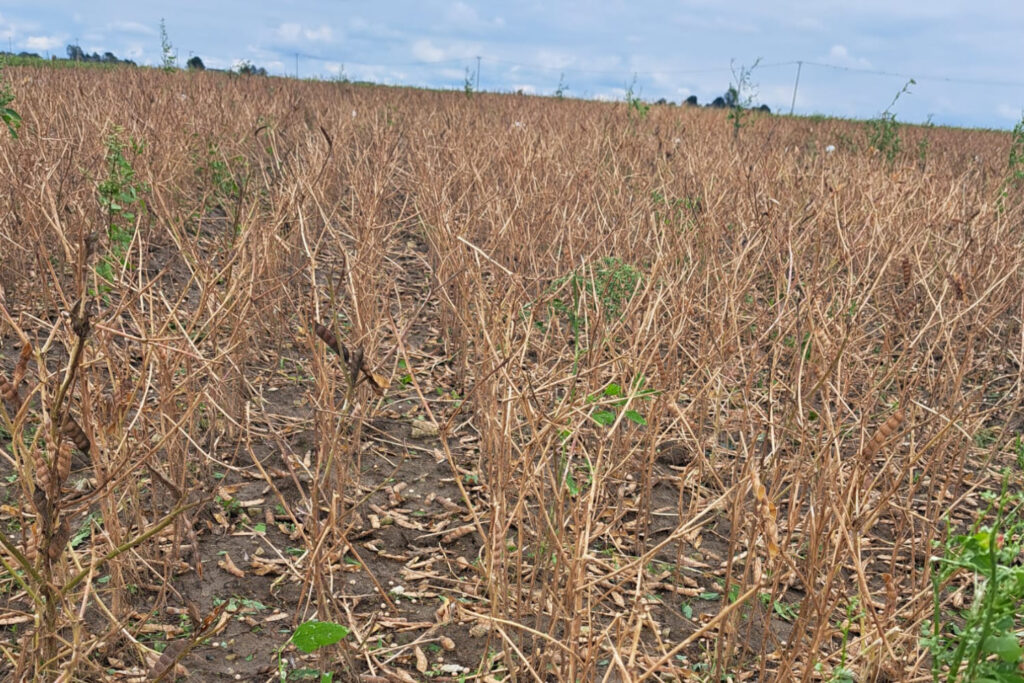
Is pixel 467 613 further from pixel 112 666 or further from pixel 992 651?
pixel 992 651

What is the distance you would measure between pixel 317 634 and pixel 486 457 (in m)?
1.17

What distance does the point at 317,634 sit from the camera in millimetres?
1525

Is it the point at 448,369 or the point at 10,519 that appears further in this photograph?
the point at 448,369

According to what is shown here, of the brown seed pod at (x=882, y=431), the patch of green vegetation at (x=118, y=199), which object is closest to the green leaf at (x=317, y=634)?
the brown seed pod at (x=882, y=431)

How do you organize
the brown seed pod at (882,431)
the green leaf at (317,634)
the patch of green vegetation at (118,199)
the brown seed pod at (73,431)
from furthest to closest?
the patch of green vegetation at (118,199) < the green leaf at (317,634) < the brown seed pod at (882,431) < the brown seed pod at (73,431)

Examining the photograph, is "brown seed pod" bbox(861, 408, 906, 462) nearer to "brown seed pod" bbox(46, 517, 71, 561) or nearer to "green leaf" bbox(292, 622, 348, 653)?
"green leaf" bbox(292, 622, 348, 653)

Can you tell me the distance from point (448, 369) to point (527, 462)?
76.7 inches

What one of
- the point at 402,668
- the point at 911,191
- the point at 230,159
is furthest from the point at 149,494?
the point at 911,191

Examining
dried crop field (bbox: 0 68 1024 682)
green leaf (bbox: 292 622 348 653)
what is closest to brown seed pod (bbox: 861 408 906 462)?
dried crop field (bbox: 0 68 1024 682)

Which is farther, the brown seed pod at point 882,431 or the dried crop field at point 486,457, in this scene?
the dried crop field at point 486,457

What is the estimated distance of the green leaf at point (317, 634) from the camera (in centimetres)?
151

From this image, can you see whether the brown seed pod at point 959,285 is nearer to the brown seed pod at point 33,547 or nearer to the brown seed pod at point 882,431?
the brown seed pod at point 882,431

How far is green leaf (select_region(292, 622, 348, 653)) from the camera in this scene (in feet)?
4.95

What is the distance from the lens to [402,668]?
1.87m
